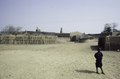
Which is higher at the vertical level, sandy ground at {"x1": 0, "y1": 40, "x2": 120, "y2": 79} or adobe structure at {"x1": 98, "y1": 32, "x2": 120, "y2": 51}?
adobe structure at {"x1": 98, "y1": 32, "x2": 120, "y2": 51}

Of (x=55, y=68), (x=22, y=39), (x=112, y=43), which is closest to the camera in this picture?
(x=55, y=68)

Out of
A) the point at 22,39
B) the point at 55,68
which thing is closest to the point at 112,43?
the point at 55,68

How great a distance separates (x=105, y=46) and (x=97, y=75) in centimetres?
1818

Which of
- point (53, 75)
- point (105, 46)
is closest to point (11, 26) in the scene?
point (105, 46)

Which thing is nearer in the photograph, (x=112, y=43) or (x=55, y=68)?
(x=55, y=68)

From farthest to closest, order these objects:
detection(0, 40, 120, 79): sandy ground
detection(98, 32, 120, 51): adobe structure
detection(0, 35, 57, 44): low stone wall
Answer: detection(0, 35, 57, 44): low stone wall
detection(98, 32, 120, 51): adobe structure
detection(0, 40, 120, 79): sandy ground

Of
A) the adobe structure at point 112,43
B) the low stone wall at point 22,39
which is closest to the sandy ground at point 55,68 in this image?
the adobe structure at point 112,43

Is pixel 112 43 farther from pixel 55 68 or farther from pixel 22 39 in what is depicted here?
pixel 22 39

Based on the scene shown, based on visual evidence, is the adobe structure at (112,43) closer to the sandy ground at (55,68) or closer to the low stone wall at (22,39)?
the sandy ground at (55,68)

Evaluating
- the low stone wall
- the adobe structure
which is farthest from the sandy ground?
the low stone wall

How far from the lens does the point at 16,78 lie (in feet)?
33.8

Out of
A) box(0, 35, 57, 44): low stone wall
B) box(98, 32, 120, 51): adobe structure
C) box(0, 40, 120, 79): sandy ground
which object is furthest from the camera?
box(0, 35, 57, 44): low stone wall

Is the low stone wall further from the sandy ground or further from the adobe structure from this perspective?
the sandy ground

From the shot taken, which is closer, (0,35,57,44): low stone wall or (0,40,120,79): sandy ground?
(0,40,120,79): sandy ground
